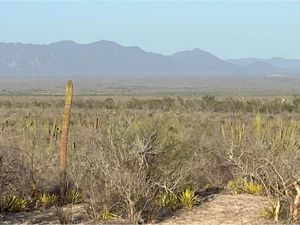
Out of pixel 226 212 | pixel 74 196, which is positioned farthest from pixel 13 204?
pixel 226 212

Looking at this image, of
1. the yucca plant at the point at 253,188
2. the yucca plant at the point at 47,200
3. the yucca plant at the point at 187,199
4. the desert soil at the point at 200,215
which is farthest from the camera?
the yucca plant at the point at 253,188

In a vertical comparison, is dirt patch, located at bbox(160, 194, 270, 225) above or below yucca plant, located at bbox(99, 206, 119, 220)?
below

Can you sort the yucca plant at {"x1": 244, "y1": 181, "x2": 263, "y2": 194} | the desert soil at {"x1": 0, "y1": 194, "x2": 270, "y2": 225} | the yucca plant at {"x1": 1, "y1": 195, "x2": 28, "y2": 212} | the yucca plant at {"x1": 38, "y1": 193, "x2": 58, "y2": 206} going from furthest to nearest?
the yucca plant at {"x1": 244, "y1": 181, "x2": 263, "y2": 194} < the yucca plant at {"x1": 38, "y1": 193, "x2": 58, "y2": 206} < the yucca plant at {"x1": 1, "y1": 195, "x2": 28, "y2": 212} < the desert soil at {"x1": 0, "y1": 194, "x2": 270, "y2": 225}

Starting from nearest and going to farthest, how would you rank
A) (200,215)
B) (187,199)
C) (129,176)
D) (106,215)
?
1. (129,176)
2. (106,215)
3. (200,215)
4. (187,199)

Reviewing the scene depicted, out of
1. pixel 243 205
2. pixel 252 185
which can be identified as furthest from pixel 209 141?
pixel 243 205

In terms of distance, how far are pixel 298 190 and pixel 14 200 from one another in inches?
210

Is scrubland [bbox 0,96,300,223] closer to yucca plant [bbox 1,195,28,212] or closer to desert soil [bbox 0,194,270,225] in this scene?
yucca plant [bbox 1,195,28,212]

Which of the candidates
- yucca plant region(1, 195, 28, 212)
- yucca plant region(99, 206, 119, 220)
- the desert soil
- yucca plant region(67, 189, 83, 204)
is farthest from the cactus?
yucca plant region(99, 206, 119, 220)

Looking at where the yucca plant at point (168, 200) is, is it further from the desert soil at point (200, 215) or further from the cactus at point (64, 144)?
the cactus at point (64, 144)

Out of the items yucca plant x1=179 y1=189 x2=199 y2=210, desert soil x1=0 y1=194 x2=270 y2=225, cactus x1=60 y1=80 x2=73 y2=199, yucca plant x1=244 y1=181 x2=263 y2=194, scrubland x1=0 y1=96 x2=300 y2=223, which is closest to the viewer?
scrubland x1=0 y1=96 x2=300 y2=223

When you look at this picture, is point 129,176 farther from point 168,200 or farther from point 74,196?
point 74,196

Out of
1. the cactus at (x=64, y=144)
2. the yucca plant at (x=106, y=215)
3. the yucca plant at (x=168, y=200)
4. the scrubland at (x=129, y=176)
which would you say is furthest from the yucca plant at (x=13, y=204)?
the yucca plant at (x=168, y=200)

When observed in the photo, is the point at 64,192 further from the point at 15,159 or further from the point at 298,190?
the point at 298,190

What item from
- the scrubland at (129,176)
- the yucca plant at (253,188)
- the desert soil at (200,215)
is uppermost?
the scrubland at (129,176)
